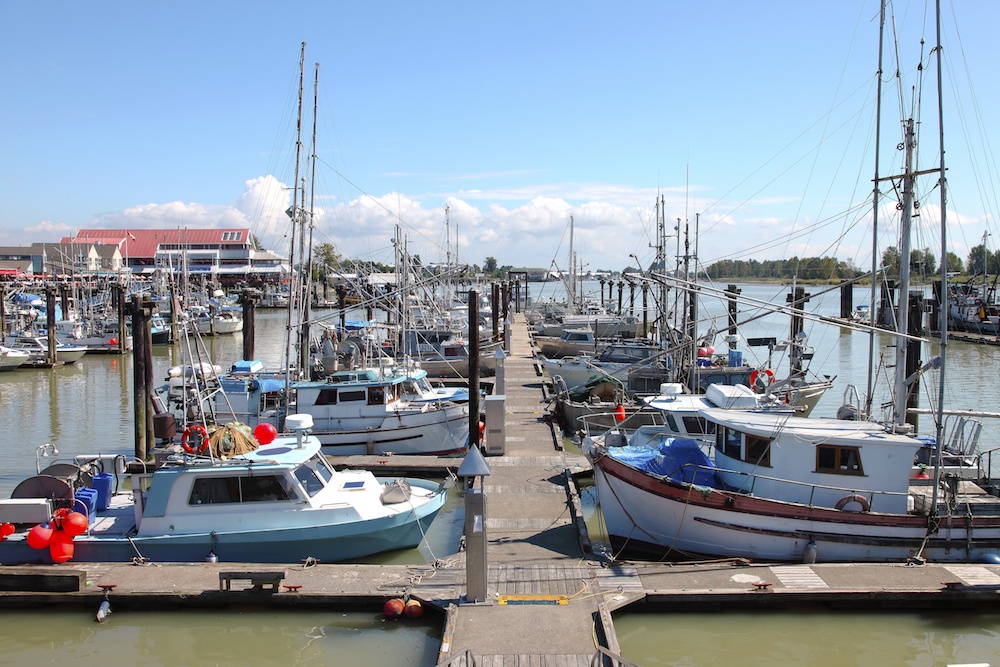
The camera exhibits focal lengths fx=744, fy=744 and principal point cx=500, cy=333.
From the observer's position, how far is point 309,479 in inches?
506

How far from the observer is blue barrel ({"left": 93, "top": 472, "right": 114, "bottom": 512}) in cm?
1308

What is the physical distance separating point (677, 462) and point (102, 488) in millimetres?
10213

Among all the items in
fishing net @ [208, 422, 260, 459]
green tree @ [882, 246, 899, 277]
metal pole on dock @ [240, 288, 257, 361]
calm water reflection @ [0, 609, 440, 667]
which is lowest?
calm water reflection @ [0, 609, 440, 667]

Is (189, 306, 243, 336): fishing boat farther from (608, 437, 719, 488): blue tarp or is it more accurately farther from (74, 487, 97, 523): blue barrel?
(608, 437, 719, 488): blue tarp

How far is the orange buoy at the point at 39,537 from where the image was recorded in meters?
11.3

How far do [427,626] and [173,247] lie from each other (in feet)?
351

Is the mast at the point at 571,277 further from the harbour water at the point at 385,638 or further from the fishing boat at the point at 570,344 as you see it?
the harbour water at the point at 385,638

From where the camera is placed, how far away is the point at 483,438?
65.7 ft

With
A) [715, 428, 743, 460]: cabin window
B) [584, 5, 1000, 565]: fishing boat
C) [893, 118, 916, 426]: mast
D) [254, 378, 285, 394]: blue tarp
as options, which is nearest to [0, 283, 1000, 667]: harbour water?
[584, 5, 1000, 565]: fishing boat

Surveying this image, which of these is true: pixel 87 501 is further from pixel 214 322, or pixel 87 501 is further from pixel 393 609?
pixel 214 322

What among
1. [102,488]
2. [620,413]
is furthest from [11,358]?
[620,413]

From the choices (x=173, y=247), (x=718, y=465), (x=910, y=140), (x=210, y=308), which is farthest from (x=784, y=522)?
(x=173, y=247)

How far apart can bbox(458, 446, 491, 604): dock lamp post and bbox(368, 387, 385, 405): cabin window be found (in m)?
10.3

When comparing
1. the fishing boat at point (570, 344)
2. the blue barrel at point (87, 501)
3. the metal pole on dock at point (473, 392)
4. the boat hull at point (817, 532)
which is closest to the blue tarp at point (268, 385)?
the metal pole on dock at point (473, 392)
